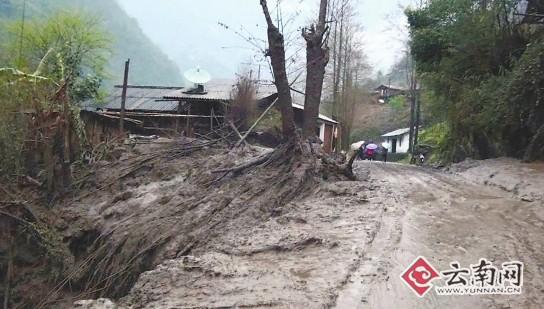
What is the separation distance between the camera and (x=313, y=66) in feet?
32.1

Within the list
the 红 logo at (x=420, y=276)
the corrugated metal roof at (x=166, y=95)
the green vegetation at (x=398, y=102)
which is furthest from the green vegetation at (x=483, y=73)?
the green vegetation at (x=398, y=102)

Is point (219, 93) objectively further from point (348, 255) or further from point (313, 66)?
point (348, 255)

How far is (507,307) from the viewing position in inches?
122

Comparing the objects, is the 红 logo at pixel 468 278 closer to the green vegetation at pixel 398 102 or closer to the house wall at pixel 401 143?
the house wall at pixel 401 143

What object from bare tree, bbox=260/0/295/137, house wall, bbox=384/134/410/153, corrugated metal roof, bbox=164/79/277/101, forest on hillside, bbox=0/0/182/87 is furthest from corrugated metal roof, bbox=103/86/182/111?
forest on hillside, bbox=0/0/182/87

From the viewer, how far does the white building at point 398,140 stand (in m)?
39.6

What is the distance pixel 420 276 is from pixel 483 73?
10.7 metres

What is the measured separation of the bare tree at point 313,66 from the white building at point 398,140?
100ft

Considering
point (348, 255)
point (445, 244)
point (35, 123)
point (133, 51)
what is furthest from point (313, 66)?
point (133, 51)

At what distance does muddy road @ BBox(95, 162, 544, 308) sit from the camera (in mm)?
3283

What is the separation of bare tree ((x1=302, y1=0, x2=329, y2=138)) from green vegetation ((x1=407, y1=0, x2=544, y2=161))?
4.11m

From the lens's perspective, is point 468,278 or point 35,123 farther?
point 35,123

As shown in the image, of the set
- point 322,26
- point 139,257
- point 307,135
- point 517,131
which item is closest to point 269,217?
point 139,257

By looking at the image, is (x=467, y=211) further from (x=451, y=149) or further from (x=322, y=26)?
(x=451, y=149)
